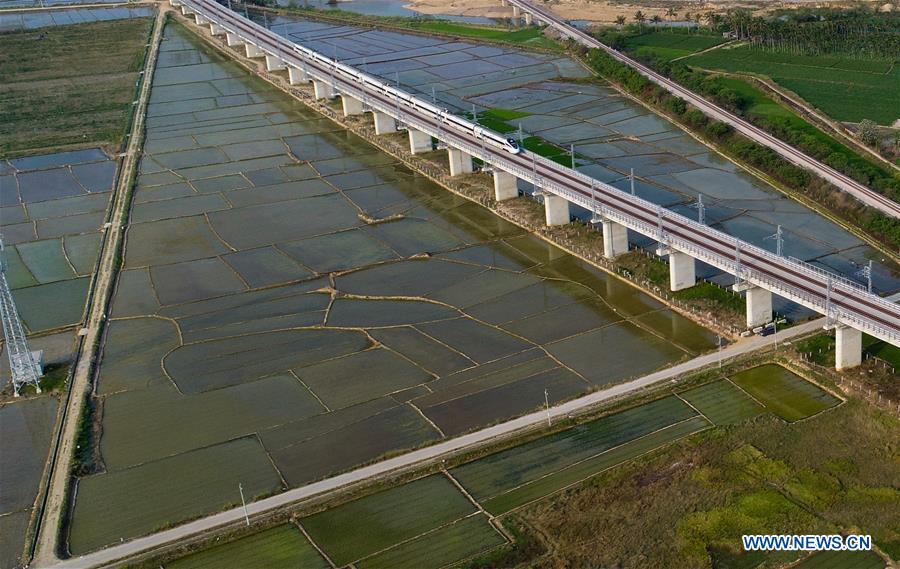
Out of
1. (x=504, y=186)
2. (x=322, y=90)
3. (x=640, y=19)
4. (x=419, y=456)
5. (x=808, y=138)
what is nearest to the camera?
(x=419, y=456)

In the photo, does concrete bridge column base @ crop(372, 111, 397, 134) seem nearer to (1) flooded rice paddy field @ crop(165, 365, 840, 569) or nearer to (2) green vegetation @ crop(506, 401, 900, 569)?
(1) flooded rice paddy field @ crop(165, 365, 840, 569)

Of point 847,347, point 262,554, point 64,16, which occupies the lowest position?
point 262,554

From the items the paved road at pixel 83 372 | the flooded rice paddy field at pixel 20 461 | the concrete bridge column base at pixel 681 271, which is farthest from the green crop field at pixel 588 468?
the flooded rice paddy field at pixel 20 461

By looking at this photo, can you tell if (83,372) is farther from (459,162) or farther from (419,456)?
(459,162)

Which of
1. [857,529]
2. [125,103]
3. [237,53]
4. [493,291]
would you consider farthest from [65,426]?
[237,53]

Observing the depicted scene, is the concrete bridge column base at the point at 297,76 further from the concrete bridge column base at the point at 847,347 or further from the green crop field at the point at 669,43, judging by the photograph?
the concrete bridge column base at the point at 847,347

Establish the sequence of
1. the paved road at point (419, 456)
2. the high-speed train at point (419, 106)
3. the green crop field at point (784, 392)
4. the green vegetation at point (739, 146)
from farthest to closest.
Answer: the high-speed train at point (419, 106) < the green vegetation at point (739, 146) < the green crop field at point (784, 392) < the paved road at point (419, 456)

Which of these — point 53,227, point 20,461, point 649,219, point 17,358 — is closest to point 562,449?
point 649,219

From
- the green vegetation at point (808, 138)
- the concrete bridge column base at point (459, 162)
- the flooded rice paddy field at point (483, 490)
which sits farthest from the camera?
the concrete bridge column base at point (459, 162)
